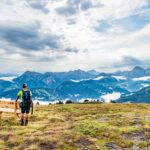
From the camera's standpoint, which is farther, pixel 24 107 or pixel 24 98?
pixel 24 107

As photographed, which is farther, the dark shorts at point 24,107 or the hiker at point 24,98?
the dark shorts at point 24,107

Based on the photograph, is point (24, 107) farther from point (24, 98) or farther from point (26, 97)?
point (26, 97)

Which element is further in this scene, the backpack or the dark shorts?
the dark shorts

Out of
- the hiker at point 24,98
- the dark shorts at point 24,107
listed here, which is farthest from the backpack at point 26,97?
the dark shorts at point 24,107


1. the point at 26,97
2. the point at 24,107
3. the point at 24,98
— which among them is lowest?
the point at 24,107

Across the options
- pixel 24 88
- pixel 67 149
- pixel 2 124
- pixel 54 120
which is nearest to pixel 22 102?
pixel 24 88

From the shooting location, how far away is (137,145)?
82.9 feet

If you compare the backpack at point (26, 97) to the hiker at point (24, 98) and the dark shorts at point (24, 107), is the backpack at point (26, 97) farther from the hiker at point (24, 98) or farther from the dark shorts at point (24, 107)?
the dark shorts at point (24, 107)

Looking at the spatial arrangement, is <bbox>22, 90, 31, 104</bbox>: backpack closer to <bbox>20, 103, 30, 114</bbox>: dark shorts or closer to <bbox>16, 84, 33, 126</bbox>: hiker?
<bbox>16, 84, 33, 126</bbox>: hiker

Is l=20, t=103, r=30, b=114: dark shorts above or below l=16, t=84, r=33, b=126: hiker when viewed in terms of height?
below

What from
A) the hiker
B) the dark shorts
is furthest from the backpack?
the dark shorts

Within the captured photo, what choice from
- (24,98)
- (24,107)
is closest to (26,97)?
(24,98)

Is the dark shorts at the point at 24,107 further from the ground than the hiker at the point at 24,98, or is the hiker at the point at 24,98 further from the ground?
the hiker at the point at 24,98

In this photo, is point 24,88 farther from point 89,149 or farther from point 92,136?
point 89,149
